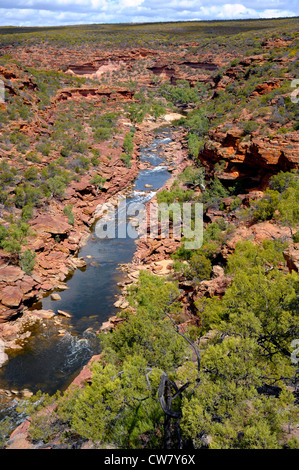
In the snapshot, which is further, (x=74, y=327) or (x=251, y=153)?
(x=251, y=153)

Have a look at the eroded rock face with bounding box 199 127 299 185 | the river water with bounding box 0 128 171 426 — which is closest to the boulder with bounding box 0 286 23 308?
the river water with bounding box 0 128 171 426

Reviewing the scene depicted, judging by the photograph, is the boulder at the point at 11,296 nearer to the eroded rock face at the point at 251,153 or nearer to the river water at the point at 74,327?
the river water at the point at 74,327

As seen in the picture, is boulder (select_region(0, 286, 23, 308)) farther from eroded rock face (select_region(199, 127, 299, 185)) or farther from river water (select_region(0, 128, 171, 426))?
eroded rock face (select_region(199, 127, 299, 185))

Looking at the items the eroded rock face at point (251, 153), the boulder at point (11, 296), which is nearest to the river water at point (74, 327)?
the boulder at point (11, 296)

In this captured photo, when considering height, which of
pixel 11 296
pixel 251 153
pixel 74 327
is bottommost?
pixel 74 327

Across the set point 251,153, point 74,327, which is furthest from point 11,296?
point 251,153

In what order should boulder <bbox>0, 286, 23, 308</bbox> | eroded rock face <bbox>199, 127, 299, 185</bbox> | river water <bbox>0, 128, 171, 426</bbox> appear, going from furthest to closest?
eroded rock face <bbox>199, 127, 299, 185</bbox>, boulder <bbox>0, 286, 23, 308</bbox>, river water <bbox>0, 128, 171, 426</bbox>

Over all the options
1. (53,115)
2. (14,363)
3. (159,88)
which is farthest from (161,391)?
(159,88)

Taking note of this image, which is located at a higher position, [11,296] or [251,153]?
[251,153]

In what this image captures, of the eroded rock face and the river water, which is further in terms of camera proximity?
the eroded rock face

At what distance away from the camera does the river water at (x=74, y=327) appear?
1550 centimetres

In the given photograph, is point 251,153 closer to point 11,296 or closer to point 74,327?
point 74,327

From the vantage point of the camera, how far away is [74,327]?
61.3 feet

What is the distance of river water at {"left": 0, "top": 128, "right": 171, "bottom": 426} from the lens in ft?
50.9
